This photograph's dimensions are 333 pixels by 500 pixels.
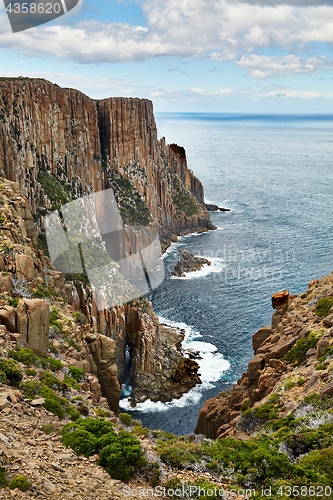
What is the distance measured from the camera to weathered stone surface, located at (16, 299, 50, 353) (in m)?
29.7

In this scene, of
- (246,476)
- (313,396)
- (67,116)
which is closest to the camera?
(246,476)

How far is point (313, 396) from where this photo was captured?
27078mm

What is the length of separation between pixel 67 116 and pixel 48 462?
9111 cm

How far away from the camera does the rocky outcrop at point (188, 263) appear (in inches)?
4449

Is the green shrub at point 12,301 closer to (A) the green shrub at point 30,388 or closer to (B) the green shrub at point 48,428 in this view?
(A) the green shrub at point 30,388

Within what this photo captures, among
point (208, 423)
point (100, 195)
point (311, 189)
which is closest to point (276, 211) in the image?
point (311, 189)

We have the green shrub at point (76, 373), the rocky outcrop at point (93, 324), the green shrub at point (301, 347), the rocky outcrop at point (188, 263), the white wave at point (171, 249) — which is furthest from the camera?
the white wave at point (171, 249)

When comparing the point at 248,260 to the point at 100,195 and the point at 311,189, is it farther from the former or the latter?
the point at 311,189

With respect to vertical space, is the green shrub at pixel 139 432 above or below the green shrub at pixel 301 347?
below

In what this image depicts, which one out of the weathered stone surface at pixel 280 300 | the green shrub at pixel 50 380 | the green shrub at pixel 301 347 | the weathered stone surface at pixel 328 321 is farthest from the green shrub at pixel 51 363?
the weathered stone surface at pixel 280 300

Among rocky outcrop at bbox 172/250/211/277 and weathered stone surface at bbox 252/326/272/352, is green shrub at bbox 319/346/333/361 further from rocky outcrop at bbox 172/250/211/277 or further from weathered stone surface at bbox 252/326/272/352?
rocky outcrop at bbox 172/250/211/277

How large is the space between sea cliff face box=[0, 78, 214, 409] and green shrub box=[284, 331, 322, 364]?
1289 cm

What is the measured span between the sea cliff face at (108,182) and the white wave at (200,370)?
139 centimetres

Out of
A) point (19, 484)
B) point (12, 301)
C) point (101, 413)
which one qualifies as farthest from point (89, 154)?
point (19, 484)
